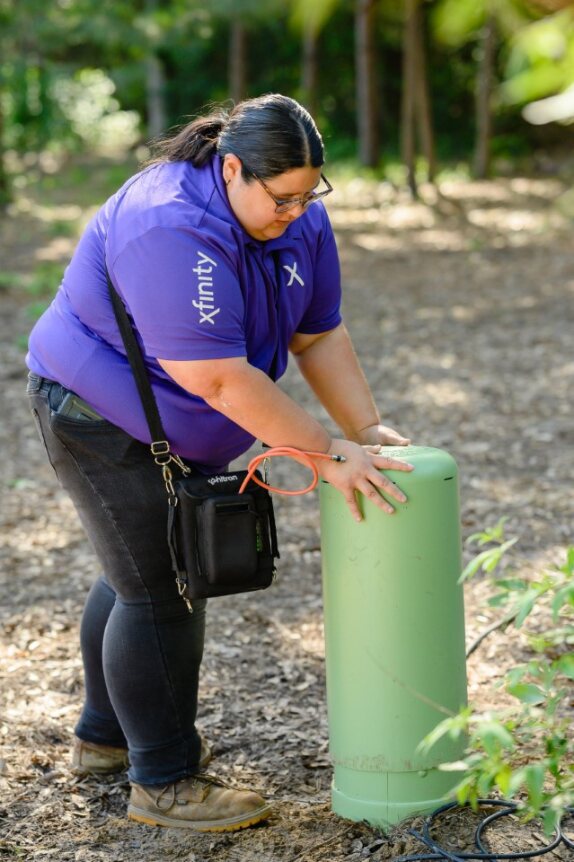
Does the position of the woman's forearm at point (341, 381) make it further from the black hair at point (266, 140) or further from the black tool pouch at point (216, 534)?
the black hair at point (266, 140)

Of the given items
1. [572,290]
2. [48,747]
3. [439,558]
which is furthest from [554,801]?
[572,290]

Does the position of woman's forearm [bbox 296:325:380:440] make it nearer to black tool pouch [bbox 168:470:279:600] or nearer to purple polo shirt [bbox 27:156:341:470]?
purple polo shirt [bbox 27:156:341:470]

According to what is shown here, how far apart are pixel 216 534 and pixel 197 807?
0.75 metres

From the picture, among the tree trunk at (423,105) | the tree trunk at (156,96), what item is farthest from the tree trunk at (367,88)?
the tree trunk at (156,96)

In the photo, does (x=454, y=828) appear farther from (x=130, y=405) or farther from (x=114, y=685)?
(x=130, y=405)

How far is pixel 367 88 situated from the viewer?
16.9 m

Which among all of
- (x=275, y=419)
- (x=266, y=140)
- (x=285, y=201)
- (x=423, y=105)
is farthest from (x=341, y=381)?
(x=423, y=105)

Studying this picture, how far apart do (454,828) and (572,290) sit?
25.5ft

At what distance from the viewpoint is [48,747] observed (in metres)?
3.26

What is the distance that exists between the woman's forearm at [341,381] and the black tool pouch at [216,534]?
381 mm

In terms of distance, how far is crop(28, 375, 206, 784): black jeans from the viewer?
2580 millimetres

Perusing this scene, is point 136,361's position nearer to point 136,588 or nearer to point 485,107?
point 136,588

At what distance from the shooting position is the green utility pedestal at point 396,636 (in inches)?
98.5

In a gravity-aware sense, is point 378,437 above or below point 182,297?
below
